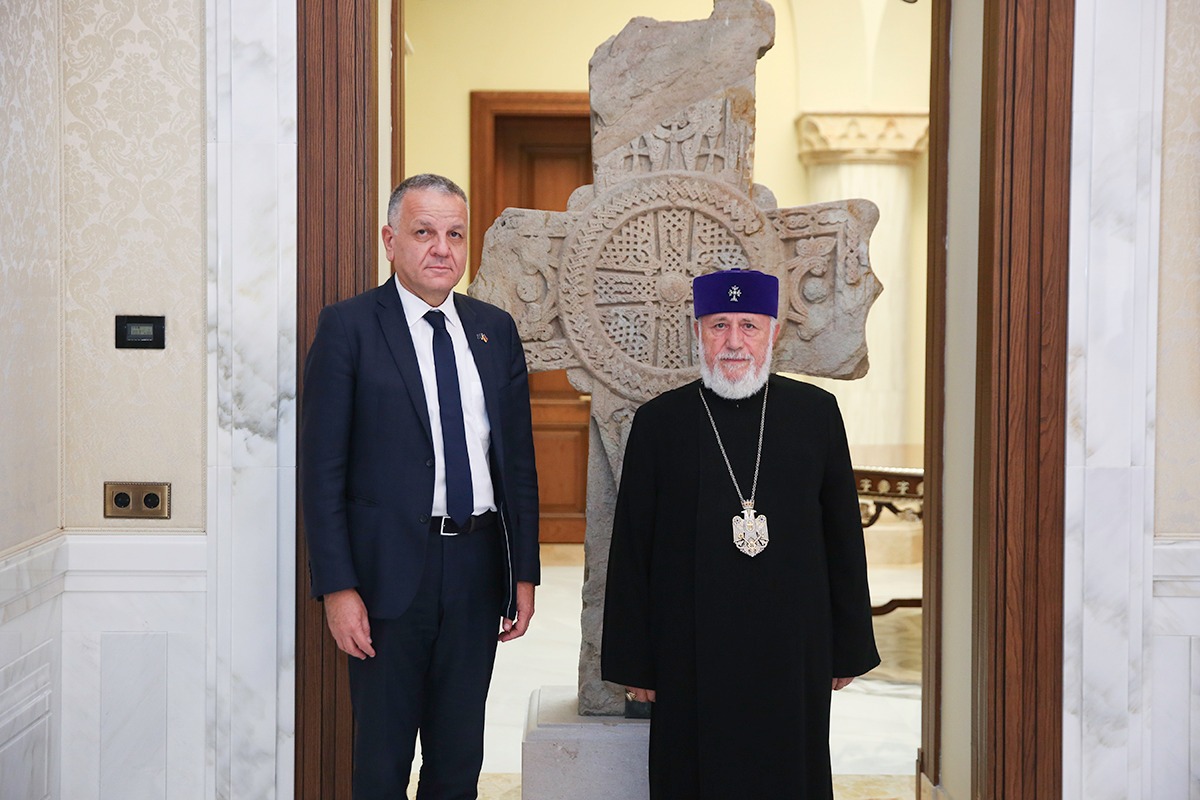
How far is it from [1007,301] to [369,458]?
1628mm

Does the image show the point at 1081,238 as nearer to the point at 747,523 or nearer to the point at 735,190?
the point at 735,190

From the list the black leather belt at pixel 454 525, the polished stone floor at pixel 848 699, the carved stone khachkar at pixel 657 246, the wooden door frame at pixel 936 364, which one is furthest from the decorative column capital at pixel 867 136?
the black leather belt at pixel 454 525

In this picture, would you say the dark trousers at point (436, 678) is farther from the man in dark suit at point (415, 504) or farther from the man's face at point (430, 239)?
the man's face at point (430, 239)

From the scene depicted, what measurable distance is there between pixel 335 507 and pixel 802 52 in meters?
5.51

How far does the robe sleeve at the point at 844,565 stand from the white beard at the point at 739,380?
0.59 ft

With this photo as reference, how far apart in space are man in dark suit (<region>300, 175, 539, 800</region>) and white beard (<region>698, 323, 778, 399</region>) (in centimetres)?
49

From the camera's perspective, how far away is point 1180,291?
2.67 metres

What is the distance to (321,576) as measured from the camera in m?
2.17

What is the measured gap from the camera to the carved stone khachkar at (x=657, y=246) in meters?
2.85

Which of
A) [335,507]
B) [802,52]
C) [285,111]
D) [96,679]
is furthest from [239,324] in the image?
[802,52]

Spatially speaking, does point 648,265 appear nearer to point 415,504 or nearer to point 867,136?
point 415,504

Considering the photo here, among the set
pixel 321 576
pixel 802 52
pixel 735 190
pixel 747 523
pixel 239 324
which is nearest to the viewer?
pixel 321 576

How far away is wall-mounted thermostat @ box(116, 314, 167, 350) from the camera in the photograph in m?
2.65

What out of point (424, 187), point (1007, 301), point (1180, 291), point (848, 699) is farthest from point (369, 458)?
point (848, 699)
